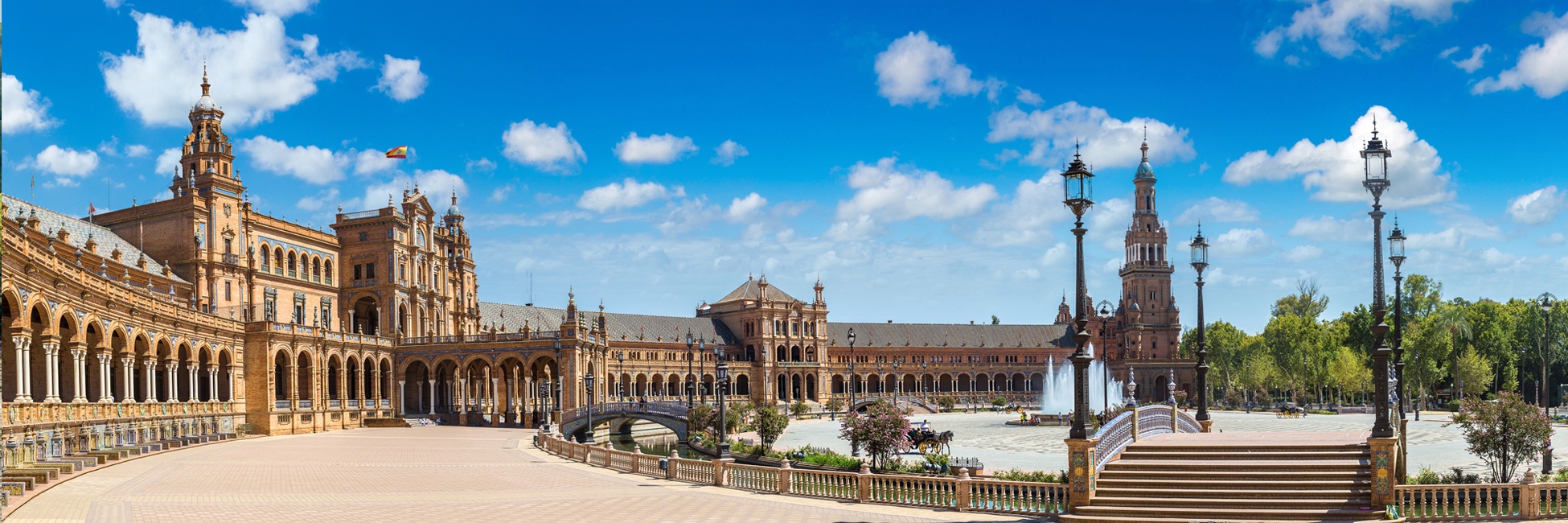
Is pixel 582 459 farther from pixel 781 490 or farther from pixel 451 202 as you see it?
pixel 451 202

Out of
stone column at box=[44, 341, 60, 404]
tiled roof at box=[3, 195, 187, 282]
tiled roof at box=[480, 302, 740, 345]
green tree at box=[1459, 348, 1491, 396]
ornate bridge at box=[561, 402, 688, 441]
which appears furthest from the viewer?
tiled roof at box=[480, 302, 740, 345]

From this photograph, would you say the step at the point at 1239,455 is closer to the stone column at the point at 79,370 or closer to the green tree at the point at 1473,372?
the stone column at the point at 79,370

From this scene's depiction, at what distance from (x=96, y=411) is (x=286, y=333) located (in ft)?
78.3

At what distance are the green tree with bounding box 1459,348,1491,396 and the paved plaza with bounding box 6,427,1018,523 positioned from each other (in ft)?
253

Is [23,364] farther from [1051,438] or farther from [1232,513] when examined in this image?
[1051,438]

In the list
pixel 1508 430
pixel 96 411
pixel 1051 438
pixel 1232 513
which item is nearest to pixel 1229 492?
pixel 1232 513

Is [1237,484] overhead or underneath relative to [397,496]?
overhead

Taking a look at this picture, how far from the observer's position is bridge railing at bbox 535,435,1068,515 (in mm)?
24453

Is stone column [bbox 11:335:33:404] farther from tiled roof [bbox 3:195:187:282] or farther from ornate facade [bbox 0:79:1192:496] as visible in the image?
tiled roof [bbox 3:195:187:282]

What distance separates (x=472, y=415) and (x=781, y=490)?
169 ft

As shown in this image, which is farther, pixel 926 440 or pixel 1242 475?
pixel 926 440

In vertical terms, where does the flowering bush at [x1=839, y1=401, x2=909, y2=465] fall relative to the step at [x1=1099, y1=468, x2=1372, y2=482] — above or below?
below

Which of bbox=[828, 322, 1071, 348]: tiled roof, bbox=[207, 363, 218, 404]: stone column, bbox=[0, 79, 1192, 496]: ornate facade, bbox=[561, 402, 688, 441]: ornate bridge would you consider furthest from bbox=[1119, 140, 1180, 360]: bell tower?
bbox=[207, 363, 218, 404]: stone column

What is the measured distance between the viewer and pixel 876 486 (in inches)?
1069
